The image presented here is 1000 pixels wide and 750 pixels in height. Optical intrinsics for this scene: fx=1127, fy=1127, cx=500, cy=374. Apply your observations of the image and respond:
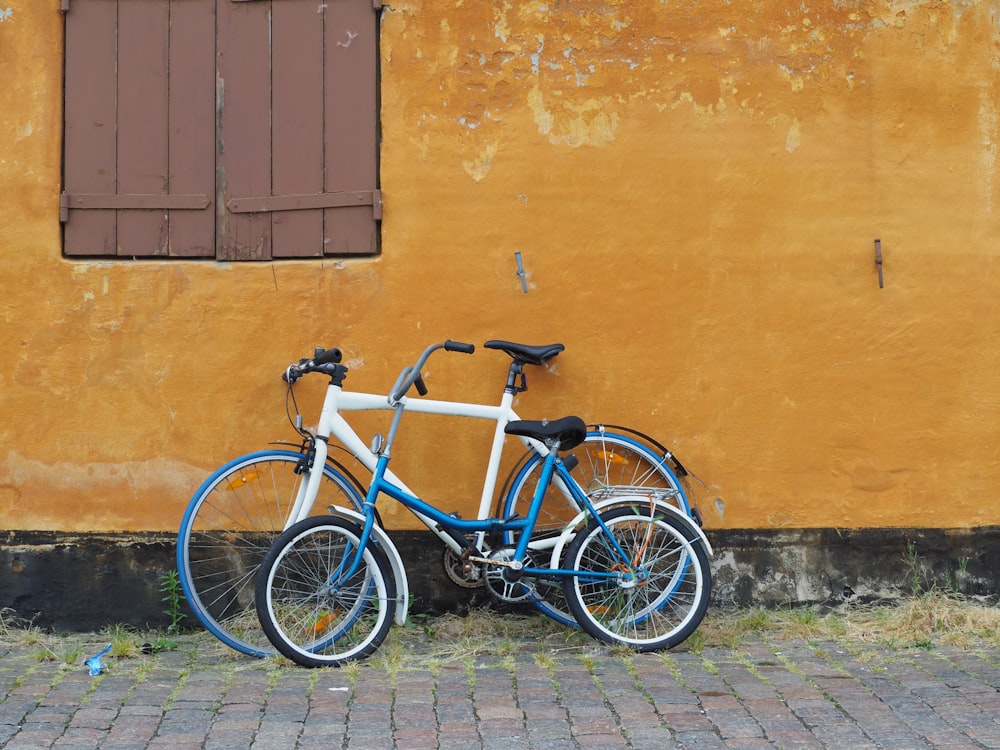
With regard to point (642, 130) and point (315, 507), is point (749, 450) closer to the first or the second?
point (642, 130)

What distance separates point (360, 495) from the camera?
5355 mm

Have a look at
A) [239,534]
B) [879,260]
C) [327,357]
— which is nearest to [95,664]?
[239,534]

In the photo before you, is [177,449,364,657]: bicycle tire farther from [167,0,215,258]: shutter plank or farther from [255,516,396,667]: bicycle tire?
[167,0,215,258]: shutter plank

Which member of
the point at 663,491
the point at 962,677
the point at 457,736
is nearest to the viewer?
the point at 457,736

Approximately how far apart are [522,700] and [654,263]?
7.67 feet

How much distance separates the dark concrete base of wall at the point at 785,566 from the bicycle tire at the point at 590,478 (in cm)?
38

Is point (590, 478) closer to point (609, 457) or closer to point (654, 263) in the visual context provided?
point (609, 457)

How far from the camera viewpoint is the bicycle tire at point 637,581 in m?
5.16

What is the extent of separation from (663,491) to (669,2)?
2.47 m

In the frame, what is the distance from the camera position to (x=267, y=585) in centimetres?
478

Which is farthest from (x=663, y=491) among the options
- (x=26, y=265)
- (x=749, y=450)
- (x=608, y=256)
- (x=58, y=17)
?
(x=58, y=17)

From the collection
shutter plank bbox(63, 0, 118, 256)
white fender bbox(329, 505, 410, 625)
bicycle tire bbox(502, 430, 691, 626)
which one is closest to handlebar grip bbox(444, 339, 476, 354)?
bicycle tire bbox(502, 430, 691, 626)

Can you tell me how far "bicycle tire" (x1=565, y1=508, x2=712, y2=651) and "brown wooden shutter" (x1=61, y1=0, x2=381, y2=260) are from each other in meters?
1.86

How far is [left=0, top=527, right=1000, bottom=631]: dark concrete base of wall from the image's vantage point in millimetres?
5613
